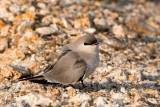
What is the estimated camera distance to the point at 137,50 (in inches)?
221

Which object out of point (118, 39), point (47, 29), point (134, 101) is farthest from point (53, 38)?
point (134, 101)

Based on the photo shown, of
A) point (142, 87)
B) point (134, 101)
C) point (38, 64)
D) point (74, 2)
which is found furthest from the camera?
point (74, 2)

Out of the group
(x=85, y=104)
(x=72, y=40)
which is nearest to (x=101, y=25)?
(x=72, y=40)

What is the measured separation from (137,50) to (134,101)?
7.36ft

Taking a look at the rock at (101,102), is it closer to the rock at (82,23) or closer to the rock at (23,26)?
the rock at (23,26)

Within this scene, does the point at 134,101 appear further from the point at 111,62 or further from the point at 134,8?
the point at 134,8

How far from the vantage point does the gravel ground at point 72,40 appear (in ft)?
11.8

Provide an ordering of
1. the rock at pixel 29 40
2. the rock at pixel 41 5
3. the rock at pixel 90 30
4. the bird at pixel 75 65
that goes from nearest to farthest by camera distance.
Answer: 1. the bird at pixel 75 65
2. the rock at pixel 29 40
3. the rock at pixel 90 30
4. the rock at pixel 41 5

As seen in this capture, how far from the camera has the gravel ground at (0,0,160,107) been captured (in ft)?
11.8

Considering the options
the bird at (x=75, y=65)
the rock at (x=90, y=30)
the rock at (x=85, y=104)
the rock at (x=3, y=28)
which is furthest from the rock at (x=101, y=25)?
the rock at (x=85, y=104)

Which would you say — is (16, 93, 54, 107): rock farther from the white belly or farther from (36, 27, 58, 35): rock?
(36, 27, 58, 35): rock

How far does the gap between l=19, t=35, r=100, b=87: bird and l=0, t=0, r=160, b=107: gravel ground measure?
166mm

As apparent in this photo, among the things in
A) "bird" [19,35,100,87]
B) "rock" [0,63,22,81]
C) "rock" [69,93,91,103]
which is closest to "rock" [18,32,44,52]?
"rock" [0,63,22,81]

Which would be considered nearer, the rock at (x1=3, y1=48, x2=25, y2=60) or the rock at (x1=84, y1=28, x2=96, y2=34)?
the rock at (x1=3, y1=48, x2=25, y2=60)
